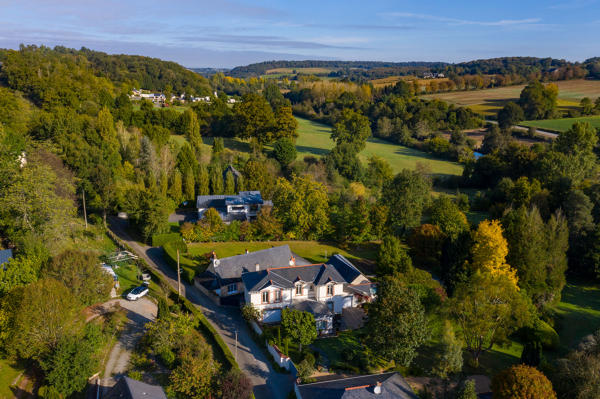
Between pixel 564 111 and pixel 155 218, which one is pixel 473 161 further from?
pixel 155 218

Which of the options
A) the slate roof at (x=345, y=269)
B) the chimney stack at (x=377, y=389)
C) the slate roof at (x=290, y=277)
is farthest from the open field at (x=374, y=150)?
the chimney stack at (x=377, y=389)

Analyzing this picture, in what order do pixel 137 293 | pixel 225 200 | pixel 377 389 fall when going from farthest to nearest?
pixel 225 200, pixel 137 293, pixel 377 389

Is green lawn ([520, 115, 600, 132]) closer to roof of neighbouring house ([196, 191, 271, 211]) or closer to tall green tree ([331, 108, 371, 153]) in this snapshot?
tall green tree ([331, 108, 371, 153])

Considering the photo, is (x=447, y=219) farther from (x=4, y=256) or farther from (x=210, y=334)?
(x=4, y=256)

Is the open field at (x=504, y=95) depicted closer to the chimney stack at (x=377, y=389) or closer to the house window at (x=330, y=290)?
the house window at (x=330, y=290)

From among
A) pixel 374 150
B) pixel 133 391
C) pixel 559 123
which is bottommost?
pixel 133 391

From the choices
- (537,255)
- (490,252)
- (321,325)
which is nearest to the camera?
(321,325)

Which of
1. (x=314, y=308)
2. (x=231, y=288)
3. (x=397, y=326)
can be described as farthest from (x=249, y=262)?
(x=397, y=326)

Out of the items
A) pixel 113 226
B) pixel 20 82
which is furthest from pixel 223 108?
pixel 113 226
